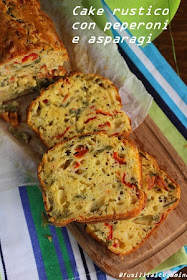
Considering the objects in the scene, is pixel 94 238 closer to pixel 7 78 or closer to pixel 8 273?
pixel 8 273

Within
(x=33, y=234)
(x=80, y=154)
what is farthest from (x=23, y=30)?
(x=33, y=234)

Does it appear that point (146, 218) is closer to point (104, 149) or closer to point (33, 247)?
point (104, 149)

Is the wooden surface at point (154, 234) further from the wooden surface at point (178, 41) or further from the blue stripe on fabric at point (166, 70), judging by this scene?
the wooden surface at point (178, 41)

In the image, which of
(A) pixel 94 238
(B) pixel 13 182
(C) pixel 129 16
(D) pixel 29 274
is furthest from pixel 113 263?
(C) pixel 129 16

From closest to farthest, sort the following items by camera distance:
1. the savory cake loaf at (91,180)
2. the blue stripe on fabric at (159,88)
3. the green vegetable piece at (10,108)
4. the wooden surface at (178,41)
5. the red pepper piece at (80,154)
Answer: the savory cake loaf at (91,180), the red pepper piece at (80,154), the green vegetable piece at (10,108), the blue stripe on fabric at (159,88), the wooden surface at (178,41)

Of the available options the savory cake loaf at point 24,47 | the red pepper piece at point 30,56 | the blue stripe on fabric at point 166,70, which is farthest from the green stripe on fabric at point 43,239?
the blue stripe on fabric at point 166,70

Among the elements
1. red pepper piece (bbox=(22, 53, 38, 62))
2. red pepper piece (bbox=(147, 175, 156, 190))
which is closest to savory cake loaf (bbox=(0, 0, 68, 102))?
red pepper piece (bbox=(22, 53, 38, 62))

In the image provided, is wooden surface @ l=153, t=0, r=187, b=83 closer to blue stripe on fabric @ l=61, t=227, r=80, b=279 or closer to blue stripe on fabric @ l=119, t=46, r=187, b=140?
blue stripe on fabric @ l=119, t=46, r=187, b=140
